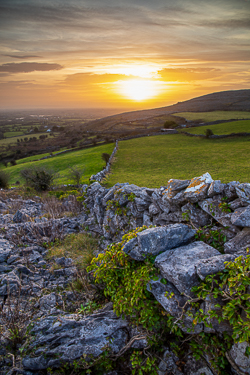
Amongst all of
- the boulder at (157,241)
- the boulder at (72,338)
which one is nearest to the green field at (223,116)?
the boulder at (157,241)

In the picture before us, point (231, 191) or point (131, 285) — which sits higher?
point (231, 191)

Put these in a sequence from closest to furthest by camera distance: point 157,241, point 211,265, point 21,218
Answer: point 211,265
point 157,241
point 21,218

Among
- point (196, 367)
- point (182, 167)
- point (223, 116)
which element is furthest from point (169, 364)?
point (223, 116)

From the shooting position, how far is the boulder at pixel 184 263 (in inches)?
166

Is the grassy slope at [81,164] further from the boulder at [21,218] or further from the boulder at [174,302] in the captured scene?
the boulder at [174,302]

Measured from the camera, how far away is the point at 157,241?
16.8 ft

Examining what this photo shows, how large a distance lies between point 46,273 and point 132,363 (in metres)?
5.10

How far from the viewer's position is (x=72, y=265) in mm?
8680

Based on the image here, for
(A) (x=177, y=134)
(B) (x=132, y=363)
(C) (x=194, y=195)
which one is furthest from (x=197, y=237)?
(A) (x=177, y=134)

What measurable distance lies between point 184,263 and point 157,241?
885 millimetres

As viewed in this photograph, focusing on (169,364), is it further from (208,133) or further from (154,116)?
(154,116)

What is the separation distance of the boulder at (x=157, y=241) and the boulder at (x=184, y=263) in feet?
0.65

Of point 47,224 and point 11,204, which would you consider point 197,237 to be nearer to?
point 47,224

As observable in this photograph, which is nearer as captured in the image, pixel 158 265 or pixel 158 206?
pixel 158 265
